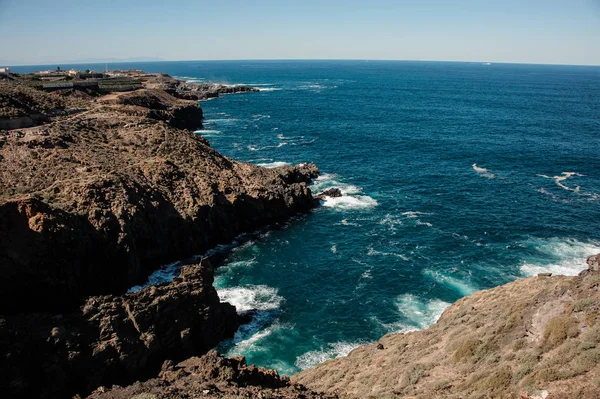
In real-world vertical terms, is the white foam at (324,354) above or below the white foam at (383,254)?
below

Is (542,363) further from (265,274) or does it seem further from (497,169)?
(497,169)

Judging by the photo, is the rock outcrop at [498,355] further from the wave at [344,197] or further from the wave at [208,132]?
the wave at [208,132]

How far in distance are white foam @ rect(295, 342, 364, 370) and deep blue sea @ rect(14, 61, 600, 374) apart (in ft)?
0.44

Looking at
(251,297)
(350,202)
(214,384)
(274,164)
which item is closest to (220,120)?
(274,164)

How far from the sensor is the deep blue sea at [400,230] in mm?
44531

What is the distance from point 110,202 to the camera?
162ft

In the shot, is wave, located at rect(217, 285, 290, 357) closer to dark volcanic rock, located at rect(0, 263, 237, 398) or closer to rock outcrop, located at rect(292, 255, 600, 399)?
dark volcanic rock, located at rect(0, 263, 237, 398)

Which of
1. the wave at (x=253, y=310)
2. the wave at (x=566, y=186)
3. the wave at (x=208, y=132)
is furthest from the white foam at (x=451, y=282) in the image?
the wave at (x=208, y=132)

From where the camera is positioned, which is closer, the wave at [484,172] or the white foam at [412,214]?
the white foam at [412,214]

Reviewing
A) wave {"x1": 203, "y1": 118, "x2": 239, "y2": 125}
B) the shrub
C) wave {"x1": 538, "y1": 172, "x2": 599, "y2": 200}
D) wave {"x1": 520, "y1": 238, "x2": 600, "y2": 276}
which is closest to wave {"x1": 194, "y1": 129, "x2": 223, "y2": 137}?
wave {"x1": 203, "y1": 118, "x2": 239, "y2": 125}

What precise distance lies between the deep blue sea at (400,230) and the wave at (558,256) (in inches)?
10.4

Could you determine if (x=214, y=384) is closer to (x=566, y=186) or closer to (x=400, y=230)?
(x=400, y=230)

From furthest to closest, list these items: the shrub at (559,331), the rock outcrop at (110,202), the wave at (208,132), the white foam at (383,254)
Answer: the wave at (208,132)
the white foam at (383,254)
the rock outcrop at (110,202)
the shrub at (559,331)

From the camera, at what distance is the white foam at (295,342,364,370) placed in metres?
38.2
